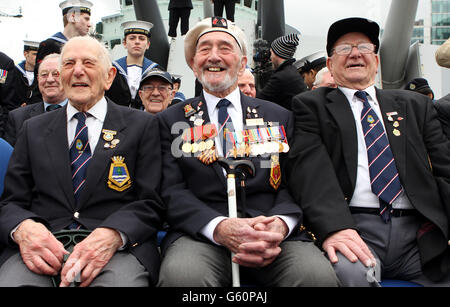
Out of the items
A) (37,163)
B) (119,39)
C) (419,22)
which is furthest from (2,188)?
Result: (419,22)

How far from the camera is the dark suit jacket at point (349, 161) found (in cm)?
221

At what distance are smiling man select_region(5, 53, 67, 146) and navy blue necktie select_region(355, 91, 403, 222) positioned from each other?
273 cm

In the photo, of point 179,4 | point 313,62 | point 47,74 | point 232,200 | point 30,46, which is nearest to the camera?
point 232,200

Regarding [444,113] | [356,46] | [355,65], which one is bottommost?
[444,113]

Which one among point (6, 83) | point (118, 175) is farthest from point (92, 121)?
point (6, 83)

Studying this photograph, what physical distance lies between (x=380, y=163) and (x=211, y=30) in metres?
1.33

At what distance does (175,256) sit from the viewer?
2020 millimetres

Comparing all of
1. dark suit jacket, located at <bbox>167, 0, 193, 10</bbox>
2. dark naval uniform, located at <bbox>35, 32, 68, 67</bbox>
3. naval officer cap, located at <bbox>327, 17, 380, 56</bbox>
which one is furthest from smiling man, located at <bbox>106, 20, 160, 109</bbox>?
dark suit jacket, located at <bbox>167, 0, 193, 10</bbox>

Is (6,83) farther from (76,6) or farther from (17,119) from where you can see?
(17,119)

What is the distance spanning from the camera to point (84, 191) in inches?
87.8

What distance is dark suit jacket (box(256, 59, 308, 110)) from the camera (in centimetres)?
384

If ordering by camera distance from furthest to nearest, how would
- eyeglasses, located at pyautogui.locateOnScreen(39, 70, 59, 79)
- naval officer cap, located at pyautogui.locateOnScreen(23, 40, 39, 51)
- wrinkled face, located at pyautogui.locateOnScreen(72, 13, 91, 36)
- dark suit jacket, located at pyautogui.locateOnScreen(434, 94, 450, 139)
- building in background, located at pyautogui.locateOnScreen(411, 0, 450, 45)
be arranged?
building in background, located at pyautogui.locateOnScreen(411, 0, 450, 45), naval officer cap, located at pyautogui.locateOnScreen(23, 40, 39, 51), wrinkled face, located at pyautogui.locateOnScreen(72, 13, 91, 36), eyeglasses, located at pyautogui.locateOnScreen(39, 70, 59, 79), dark suit jacket, located at pyautogui.locateOnScreen(434, 94, 450, 139)

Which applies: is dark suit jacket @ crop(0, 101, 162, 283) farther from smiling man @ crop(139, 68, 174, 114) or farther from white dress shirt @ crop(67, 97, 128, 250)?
smiling man @ crop(139, 68, 174, 114)

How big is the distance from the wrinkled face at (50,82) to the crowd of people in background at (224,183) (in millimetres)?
1395
